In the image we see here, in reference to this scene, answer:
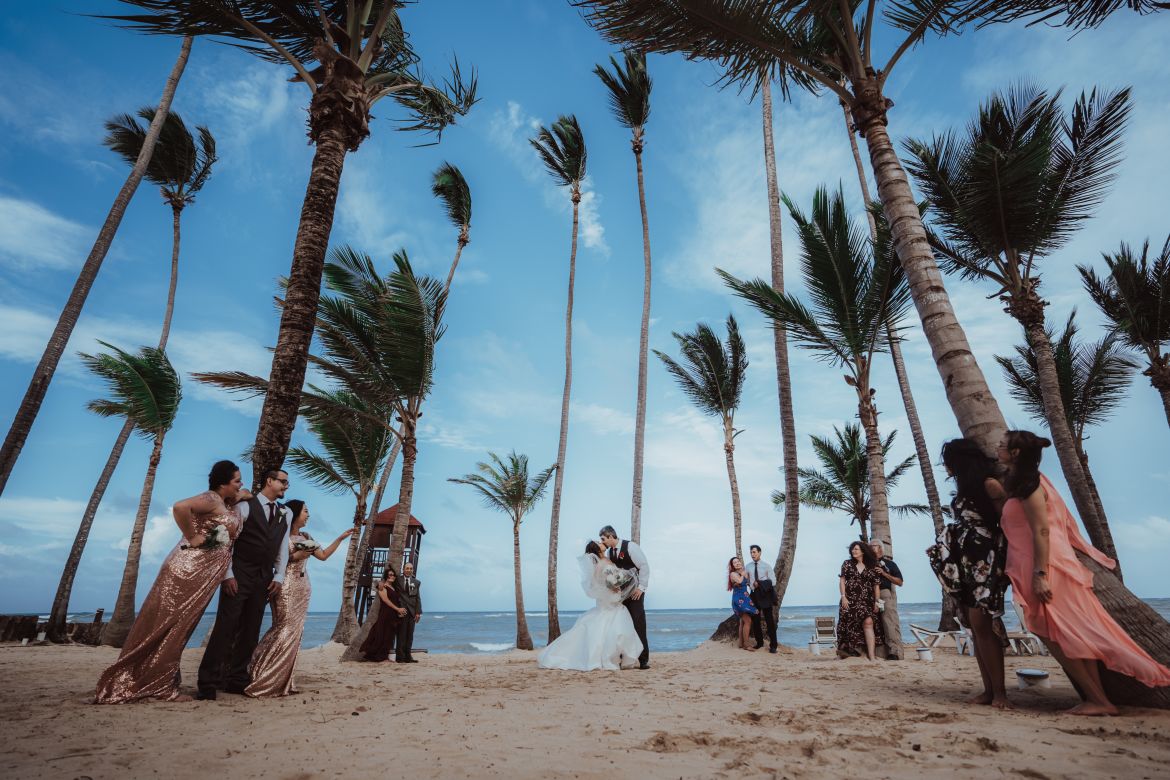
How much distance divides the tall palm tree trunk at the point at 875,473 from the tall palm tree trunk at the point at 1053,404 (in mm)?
2729

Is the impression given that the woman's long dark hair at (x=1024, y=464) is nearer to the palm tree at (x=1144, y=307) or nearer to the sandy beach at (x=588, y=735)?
the sandy beach at (x=588, y=735)

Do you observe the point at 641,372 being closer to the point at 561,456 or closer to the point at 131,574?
the point at 561,456

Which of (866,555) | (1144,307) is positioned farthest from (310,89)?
(1144,307)

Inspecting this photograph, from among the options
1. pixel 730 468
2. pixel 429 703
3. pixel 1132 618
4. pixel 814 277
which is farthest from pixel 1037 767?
pixel 730 468

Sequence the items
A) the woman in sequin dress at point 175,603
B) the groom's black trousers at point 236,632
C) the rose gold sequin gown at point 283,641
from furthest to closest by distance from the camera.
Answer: the rose gold sequin gown at point 283,641
the groom's black trousers at point 236,632
the woman in sequin dress at point 175,603

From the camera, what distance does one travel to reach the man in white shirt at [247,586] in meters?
4.05

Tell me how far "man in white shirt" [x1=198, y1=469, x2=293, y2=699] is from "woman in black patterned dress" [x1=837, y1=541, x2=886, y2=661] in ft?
24.7

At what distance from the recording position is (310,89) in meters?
6.42

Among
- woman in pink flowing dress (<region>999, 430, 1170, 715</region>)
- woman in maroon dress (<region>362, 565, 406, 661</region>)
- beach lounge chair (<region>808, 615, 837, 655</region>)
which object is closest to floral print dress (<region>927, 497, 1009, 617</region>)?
woman in pink flowing dress (<region>999, 430, 1170, 715</region>)

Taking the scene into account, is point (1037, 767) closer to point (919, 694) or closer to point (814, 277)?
point (919, 694)

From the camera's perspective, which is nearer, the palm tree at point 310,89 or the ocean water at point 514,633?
the palm tree at point 310,89

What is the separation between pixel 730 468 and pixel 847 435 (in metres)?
8.31

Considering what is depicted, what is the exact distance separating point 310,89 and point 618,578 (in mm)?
7138

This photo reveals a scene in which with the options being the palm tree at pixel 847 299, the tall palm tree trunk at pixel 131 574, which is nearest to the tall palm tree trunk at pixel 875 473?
the palm tree at pixel 847 299
